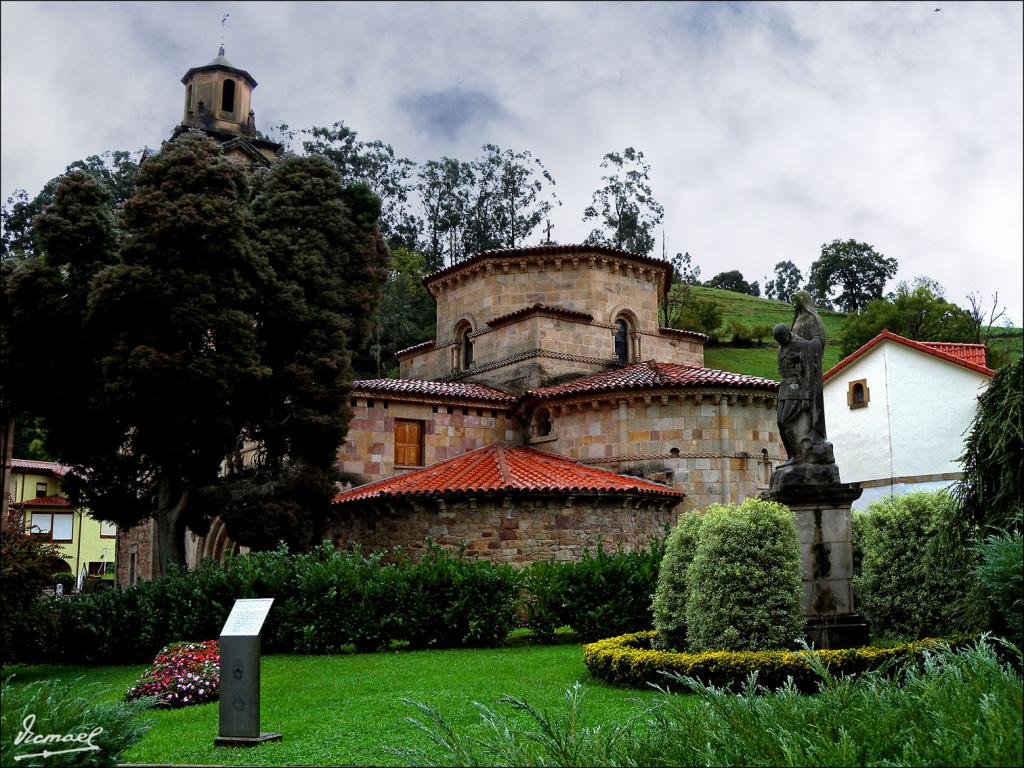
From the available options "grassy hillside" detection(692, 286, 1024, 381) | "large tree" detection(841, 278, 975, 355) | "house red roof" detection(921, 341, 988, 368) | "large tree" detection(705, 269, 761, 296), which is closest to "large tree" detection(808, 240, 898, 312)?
"grassy hillside" detection(692, 286, 1024, 381)

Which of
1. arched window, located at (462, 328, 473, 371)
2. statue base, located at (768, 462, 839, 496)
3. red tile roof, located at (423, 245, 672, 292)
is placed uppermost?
A: red tile roof, located at (423, 245, 672, 292)

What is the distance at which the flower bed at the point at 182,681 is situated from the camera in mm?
13648

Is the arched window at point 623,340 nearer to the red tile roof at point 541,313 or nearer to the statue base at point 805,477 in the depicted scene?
the red tile roof at point 541,313

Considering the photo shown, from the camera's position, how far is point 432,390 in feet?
82.4

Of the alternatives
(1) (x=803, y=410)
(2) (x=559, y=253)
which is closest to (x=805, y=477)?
(1) (x=803, y=410)

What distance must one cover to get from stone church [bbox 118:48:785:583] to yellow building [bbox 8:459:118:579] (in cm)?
2615

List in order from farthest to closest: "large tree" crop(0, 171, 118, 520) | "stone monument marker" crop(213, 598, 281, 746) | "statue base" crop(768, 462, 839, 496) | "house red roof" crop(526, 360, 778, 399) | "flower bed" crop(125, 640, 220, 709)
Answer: "house red roof" crop(526, 360, 778, 399) → "large tree" crop(0, 171, 118, 520) → "flower bed" crop(125, 640, 220, 709) → "statue base" crop(768, 462, 839, 496) → "stone monument marker" crop(213, 598, 281, 746)

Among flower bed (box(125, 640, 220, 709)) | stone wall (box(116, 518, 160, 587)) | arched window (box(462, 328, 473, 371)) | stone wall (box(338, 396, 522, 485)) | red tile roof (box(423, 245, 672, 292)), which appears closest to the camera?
flower bed (box(125, 640, 220, 709))

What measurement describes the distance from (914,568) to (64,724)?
34.8 feet

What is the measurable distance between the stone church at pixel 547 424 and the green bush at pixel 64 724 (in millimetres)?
14480

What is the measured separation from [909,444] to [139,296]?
25.9 metres

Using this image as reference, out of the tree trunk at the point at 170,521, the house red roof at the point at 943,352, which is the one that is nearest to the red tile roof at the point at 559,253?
the house red roof at the point at 943,352

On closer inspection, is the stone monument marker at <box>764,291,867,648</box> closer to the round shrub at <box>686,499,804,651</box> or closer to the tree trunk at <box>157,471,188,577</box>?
the round shrub at <box>686,499,804,651</box>

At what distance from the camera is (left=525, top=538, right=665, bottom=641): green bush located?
17.3 meters
